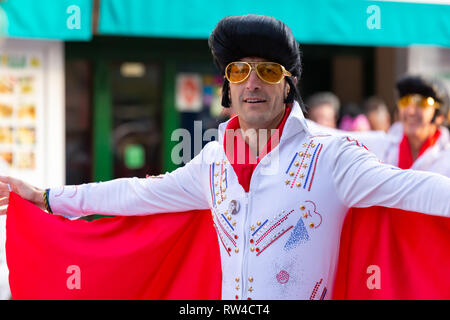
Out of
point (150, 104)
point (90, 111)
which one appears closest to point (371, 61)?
point (150, 104)

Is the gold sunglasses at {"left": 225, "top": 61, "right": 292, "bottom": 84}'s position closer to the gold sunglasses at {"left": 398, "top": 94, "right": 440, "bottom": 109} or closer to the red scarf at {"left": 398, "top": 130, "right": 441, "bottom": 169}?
the red scarf at {"left": 398, "top": 130, "right": 441, "bottom": 169}

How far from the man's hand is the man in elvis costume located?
Result: 79cm

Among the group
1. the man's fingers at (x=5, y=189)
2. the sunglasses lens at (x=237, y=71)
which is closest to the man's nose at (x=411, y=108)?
the sunglasses lens at (x=237, y=71)

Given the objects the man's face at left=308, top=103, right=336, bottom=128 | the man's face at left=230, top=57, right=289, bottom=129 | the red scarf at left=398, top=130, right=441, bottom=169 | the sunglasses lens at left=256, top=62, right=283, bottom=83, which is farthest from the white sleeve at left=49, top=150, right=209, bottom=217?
the man's face at left=308, top=103, right=336, bottom=128

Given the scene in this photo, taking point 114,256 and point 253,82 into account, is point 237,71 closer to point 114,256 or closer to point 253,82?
point 253,82

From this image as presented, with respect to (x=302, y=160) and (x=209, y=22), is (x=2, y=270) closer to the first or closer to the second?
(x=302, y=160)

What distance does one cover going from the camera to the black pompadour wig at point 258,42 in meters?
2.34

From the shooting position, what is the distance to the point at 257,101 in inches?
92.9

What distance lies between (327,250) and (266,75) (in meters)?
0.69

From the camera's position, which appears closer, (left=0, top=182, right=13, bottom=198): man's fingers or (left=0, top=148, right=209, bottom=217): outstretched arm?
(left=0, top=148, right=209, bottom=217): outstretched arm

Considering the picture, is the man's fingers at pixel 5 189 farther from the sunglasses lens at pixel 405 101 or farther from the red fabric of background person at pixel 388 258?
the sunglasses lens at pixel 405 101

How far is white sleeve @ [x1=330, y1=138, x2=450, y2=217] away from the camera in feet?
6.77

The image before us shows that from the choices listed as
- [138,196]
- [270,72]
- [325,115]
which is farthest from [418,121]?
[138,196]

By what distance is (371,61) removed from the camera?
853 centimetres
